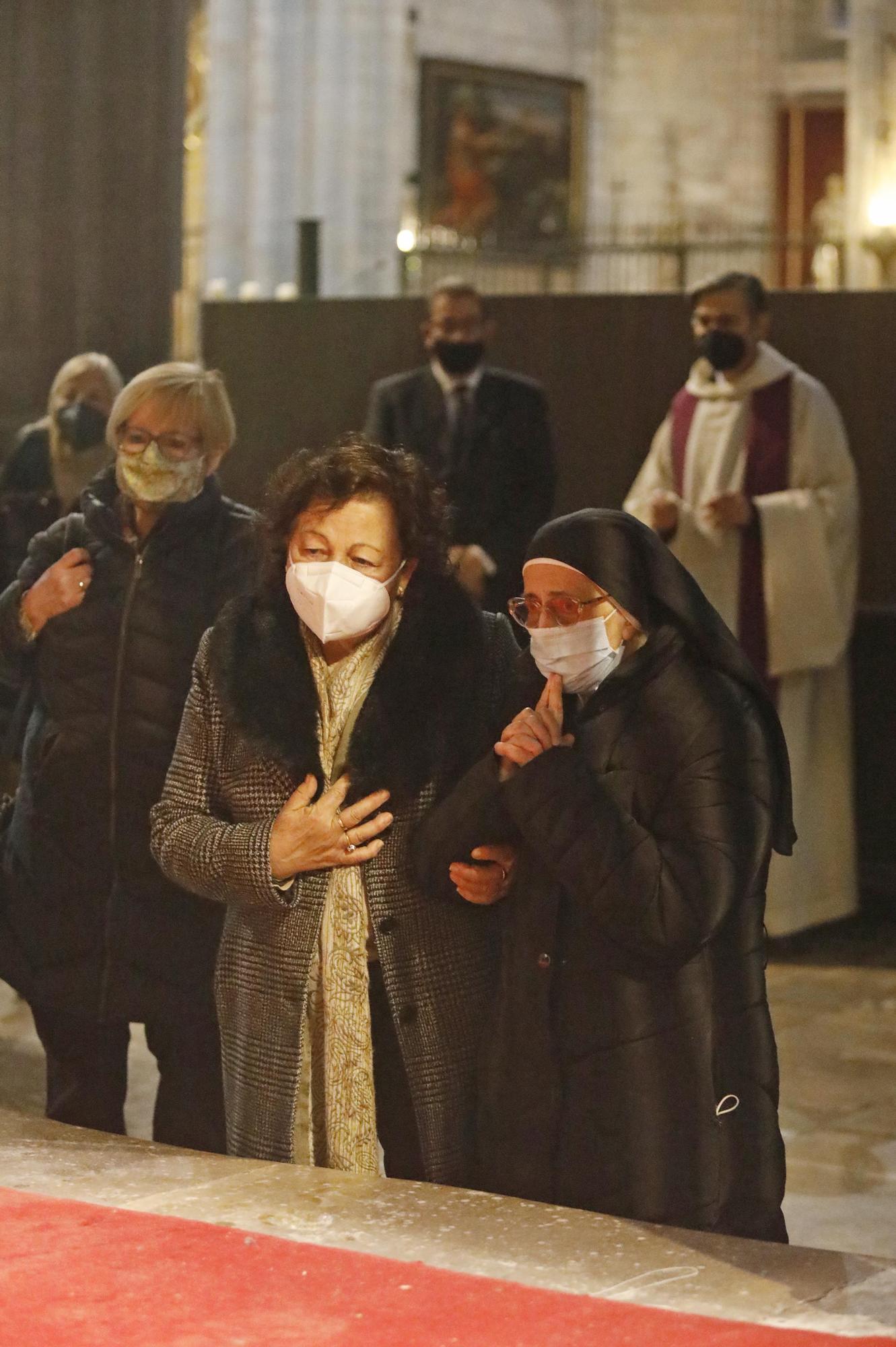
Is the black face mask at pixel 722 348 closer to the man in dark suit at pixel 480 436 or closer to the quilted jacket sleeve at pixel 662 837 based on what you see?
the man in dark suit at pixel 480 436

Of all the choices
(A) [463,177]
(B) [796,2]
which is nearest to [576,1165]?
(A) [463,177]

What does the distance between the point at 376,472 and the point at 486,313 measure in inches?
157

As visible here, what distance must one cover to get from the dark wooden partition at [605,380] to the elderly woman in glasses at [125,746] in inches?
120

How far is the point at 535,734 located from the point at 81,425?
3333 millimetres

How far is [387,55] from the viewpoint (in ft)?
60.4

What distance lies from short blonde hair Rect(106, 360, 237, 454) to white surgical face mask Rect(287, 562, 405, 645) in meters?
1.00

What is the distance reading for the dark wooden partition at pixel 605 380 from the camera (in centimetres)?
765

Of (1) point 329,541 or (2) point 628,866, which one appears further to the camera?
(1) point 329,541

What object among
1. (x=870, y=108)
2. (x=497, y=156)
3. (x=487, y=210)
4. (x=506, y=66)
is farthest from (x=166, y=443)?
A: (x=506, y=66)

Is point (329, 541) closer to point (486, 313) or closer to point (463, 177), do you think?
point (486, 313)

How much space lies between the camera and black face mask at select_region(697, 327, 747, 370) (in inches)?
264

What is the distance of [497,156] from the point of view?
21.5m

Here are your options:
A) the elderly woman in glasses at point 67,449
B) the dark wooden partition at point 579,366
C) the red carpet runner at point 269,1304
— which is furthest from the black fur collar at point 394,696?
the dark wooden partition at point 579,366

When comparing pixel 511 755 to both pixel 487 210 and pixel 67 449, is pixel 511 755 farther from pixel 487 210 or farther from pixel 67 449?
pixel 487 210
